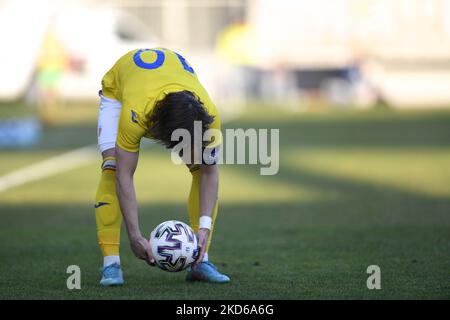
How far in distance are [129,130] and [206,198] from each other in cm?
76

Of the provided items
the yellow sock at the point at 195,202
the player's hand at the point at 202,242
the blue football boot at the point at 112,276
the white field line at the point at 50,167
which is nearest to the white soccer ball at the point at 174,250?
the player's hand at the point at 202,242

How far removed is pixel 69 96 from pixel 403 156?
55.6 ft

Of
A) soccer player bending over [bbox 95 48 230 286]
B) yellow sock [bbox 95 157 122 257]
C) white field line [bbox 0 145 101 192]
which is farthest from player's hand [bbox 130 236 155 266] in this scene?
white field line [bbox 0 145 101 192]

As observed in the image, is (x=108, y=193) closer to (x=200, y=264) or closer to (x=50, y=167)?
(x=200, y=264)

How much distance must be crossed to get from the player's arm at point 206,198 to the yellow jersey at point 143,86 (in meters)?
0.29

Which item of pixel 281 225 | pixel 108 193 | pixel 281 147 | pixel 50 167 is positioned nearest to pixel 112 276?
pixel 108 193

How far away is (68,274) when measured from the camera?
6.69m

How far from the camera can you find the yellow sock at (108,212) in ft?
21.0

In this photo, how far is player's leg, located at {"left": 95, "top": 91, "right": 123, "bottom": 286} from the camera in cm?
636

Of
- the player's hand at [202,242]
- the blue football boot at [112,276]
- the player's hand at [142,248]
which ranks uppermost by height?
the player's hand at [202,242]

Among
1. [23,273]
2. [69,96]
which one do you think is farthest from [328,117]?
[23,273]

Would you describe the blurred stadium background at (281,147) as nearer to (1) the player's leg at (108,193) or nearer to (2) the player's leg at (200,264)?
(2) the player's leg at (200,264)

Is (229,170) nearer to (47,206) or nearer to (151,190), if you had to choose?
(151,190)

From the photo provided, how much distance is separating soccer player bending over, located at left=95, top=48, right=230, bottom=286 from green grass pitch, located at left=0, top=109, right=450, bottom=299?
0.86 ft
